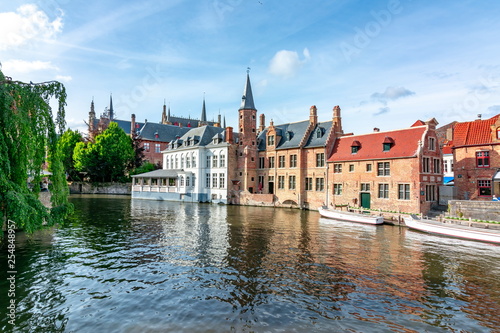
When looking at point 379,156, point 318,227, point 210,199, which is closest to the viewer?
point 318,227

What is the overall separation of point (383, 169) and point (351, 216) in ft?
22.2

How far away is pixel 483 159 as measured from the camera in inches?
1187

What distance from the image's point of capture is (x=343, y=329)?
8.95m

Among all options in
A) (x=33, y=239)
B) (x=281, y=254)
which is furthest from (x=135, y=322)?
(x=33, y=239)

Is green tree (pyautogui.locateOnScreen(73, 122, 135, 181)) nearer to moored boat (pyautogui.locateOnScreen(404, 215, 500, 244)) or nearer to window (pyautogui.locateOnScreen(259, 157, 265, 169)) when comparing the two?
window (pyautogui.locateOnScreen(259, 157, 265, 169))

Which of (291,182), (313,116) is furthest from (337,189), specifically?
(313,116)

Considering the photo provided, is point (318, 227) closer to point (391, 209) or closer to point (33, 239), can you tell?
point (391, 209)

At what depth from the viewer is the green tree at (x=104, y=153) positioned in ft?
202

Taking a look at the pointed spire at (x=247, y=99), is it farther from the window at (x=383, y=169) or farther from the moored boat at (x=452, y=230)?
the moored boat at (x=452, y=230)

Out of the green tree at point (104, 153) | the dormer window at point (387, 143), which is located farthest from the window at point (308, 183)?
the green tree at point (104, 153)

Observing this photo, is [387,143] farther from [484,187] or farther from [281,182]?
[281,182]

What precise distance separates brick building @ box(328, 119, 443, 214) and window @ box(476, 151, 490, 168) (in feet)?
10.5

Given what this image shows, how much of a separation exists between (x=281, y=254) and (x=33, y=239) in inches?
580

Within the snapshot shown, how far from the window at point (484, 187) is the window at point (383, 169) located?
8.31 metres
